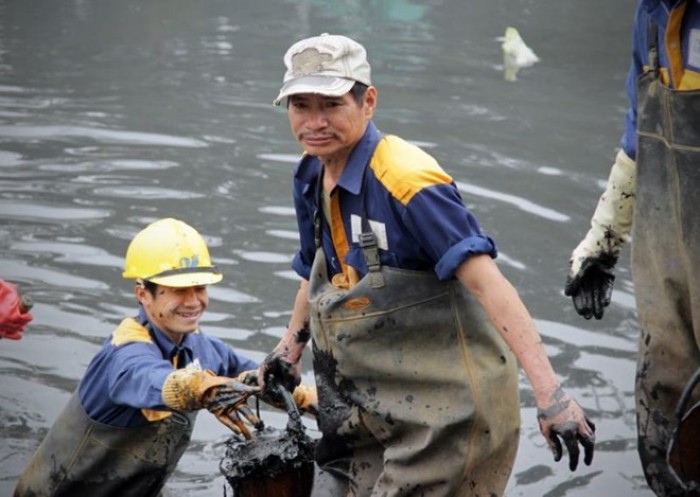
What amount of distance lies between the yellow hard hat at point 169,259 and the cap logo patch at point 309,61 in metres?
1.41

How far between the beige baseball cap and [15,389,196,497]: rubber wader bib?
1816 mm

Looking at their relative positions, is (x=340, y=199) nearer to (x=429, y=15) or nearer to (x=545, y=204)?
(x=545, y=204)

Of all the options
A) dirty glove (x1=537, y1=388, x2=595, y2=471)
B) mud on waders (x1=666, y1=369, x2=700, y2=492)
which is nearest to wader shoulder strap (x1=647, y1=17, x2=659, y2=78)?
mud on waders (x1=666, y1=369, x2=700, y2=492)

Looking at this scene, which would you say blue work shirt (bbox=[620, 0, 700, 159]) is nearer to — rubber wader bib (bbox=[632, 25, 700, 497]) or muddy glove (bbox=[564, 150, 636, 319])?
rubber wader bib (bbox=[632, 25, 700, 497])

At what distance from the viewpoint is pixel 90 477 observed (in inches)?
216

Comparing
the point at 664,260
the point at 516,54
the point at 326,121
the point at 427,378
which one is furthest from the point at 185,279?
the point at 516,54

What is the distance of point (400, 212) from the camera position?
4.13 metres

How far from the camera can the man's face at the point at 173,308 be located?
543 cm

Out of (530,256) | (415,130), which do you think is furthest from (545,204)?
(415,130)

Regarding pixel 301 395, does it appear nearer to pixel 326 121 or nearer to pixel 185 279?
pixel 185 279

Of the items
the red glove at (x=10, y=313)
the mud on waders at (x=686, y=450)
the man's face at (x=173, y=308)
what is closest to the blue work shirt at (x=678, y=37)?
the mud on waders at (x=686, y=450)

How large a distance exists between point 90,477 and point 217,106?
8.39 m

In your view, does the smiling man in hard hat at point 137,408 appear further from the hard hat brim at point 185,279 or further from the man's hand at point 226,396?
the man's hand at point 226,396

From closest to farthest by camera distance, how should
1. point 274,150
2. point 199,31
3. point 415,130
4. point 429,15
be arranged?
1. point 274,150
2. point 415,130
3. point 199,31
4. point 429,15
